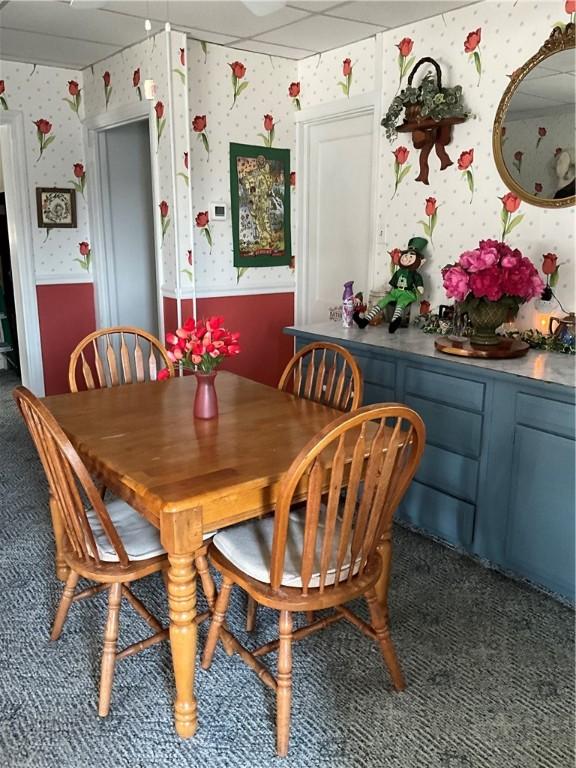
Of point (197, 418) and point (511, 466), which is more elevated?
point (197, 418)

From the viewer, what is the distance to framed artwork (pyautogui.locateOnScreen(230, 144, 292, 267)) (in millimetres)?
3969

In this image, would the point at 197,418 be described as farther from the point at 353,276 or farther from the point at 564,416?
the point at 353,276

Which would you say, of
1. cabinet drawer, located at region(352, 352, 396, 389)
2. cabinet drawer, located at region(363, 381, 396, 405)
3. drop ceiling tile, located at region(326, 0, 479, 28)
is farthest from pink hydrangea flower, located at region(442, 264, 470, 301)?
drop ceiling tile, located at region(326, 0, 479, 28)

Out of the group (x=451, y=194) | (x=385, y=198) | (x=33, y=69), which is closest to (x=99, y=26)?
(x=33, y=69)

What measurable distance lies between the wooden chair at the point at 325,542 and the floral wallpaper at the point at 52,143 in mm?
3247

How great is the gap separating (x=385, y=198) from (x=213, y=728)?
2.76 meters

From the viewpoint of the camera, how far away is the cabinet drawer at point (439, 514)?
8.71 ft

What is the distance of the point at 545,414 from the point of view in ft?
7.45

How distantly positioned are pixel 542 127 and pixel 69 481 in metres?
2.38

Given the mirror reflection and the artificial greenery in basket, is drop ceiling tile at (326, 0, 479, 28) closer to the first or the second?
the artificial greenery in basket

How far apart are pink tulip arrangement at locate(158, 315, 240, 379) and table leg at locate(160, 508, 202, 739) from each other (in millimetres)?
586

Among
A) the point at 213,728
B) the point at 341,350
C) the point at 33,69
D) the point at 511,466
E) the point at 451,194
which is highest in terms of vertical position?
the point at 33,69

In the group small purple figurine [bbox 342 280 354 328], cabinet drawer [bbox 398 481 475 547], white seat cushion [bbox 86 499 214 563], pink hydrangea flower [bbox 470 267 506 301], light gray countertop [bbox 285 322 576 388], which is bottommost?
cabinet drawer [bbox 398 481 475 547]

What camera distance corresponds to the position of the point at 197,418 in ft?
6.95
